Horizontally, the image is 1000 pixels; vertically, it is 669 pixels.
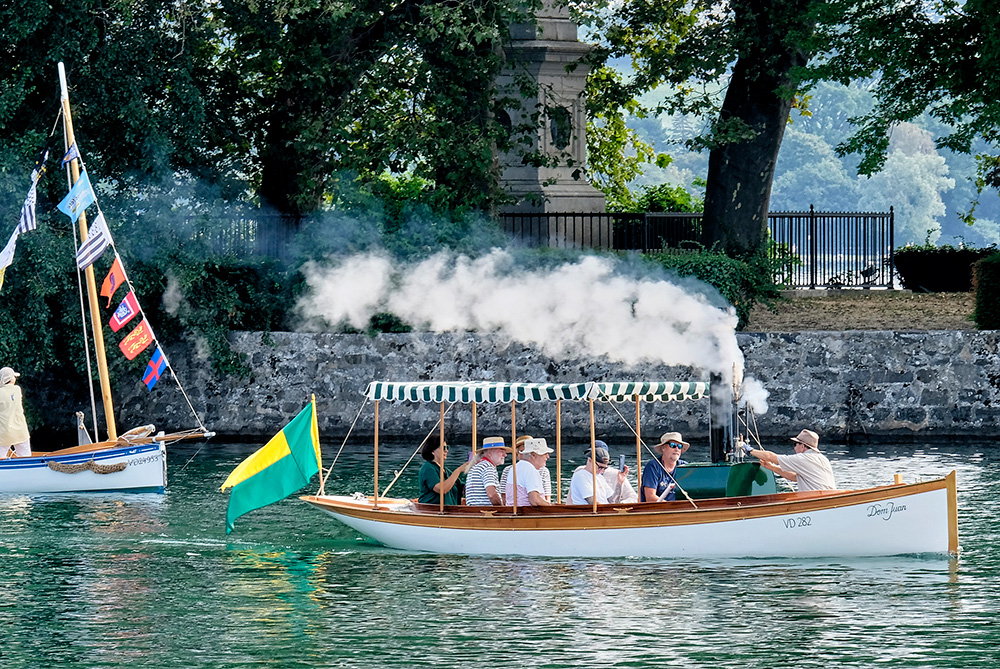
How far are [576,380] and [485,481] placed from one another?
13.7 metres

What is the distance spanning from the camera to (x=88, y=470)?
27.9 m

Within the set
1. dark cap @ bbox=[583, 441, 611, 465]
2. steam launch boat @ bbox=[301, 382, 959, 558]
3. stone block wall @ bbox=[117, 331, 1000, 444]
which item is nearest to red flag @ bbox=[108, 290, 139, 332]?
stone block wall @ bbox=[117, 331, 1000, 444]

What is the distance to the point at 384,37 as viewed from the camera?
36094mm

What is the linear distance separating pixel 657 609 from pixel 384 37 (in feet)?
70.3

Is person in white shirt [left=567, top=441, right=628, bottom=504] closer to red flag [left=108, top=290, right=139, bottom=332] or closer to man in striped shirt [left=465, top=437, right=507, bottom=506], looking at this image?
man in striped shirt [left=465, top=437, right=507, bottom=506]

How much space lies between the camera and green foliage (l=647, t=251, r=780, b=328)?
35.3 meters

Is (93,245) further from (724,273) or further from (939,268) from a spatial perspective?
(939,268)

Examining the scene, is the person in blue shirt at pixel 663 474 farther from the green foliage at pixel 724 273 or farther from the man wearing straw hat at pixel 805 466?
the green foliage at pixel 724 273

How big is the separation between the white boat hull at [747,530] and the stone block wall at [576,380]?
13.2 m

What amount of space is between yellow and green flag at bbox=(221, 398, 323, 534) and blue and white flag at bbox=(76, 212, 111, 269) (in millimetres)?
9308

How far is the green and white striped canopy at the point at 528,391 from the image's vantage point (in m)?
20.5

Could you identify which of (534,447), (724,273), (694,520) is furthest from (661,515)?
(724,273)

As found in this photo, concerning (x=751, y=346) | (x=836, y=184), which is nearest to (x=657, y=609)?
(x=751, y=346)

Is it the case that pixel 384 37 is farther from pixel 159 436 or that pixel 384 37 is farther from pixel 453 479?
pixel 453 479
